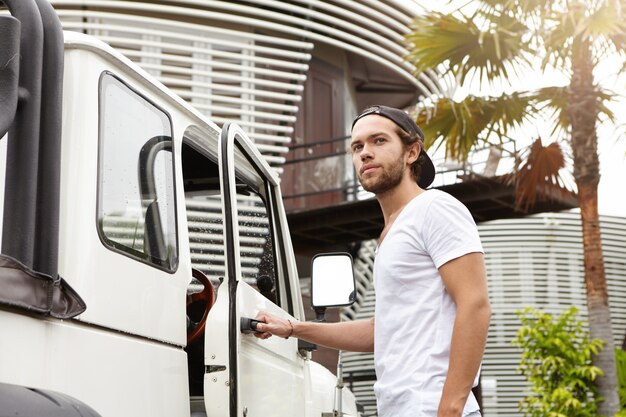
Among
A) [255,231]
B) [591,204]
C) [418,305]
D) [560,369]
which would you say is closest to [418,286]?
[418,305]

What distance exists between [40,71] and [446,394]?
45.3 inches

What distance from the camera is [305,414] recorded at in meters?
3.39

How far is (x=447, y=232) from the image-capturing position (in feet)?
7.68

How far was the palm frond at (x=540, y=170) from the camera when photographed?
1048 cm

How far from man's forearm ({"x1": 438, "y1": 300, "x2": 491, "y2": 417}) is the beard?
0.42m

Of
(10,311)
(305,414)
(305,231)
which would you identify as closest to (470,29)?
(305,231)

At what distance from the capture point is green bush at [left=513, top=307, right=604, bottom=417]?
1036 centimetres

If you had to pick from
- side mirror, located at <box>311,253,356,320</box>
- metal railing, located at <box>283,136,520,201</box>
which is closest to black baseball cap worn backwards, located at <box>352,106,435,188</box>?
side mirror, located at <box>311,253,356,320</box>

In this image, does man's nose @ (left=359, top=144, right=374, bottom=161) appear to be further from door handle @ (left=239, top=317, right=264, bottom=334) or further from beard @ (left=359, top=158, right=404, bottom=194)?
door handle @ (left=239, top=317, right=264, bottom=334)

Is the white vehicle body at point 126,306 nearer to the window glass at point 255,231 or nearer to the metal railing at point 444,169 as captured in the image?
the window glass at point 255,231

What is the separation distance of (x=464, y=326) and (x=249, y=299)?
0.79 metres

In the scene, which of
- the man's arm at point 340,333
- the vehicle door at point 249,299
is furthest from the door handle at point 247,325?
the man's arm at point 340,333

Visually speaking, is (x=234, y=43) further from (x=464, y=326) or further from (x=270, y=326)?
(x=464, y=326)

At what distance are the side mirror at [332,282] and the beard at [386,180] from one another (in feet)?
3.56
